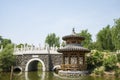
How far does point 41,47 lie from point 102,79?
50.9 ft

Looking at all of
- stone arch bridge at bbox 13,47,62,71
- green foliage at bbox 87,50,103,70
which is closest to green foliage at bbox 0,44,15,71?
stone arch bridge at bbox 13,47,62,71

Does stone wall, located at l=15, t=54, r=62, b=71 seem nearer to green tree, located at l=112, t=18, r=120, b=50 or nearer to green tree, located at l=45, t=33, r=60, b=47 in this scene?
green tree, located at l=112, t=18, r=120, b=50

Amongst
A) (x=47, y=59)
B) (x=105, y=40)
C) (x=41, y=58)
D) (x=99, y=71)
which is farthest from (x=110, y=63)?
(x=105, y=40)

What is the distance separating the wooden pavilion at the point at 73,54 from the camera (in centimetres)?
2937

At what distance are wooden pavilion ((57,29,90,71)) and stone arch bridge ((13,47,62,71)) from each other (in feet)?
13.5

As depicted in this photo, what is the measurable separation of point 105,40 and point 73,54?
25297 mm

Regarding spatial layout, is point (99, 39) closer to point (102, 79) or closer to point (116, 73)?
point (116, 73)

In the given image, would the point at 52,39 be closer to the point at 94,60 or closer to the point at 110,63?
the point at 94,60

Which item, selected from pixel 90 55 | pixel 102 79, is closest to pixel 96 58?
pixel 90 55

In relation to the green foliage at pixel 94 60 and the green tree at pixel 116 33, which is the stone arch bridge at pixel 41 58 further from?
the green tree at pixel 116 33

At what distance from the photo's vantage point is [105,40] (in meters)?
53.7

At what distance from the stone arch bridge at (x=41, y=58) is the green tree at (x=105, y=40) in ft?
65.7

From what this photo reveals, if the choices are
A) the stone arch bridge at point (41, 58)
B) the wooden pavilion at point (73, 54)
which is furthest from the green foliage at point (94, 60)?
the stone arch bridge at point (41, 58)

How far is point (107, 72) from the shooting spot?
93.9ft
